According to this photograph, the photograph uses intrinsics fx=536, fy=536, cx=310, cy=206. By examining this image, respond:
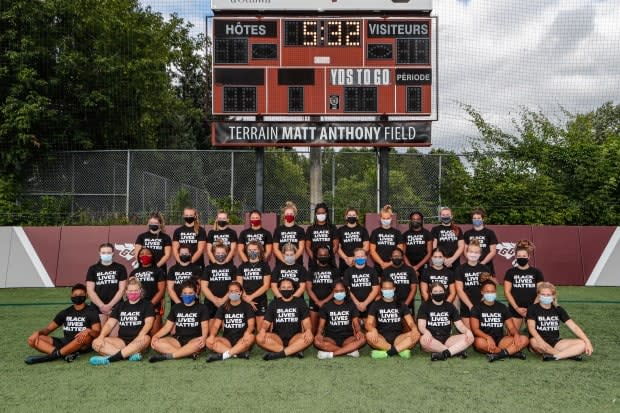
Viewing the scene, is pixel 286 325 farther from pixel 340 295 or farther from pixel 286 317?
pixel 340 295

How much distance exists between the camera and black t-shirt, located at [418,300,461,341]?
299 inches

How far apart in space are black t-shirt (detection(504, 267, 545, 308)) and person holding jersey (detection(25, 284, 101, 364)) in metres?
6.25

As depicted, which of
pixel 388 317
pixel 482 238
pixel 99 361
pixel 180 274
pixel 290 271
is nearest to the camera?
pixel 99 361

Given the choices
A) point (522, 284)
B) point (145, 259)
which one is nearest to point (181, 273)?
point (145, 259)

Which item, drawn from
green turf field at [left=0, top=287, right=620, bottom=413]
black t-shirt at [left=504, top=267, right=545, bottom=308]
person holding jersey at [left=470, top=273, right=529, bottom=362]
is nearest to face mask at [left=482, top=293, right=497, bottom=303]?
person holding jersey at [left=470, top=273, right=529, bottom=362]

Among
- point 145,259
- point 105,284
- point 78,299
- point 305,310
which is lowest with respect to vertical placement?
point 305,310

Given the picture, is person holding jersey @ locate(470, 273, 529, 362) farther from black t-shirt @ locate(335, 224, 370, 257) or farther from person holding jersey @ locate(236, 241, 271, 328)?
person holding jersey @ locate(236, 241, 271, 328)

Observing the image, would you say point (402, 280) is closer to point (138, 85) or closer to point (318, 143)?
point (318, 143)

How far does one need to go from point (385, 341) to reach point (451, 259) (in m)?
2.31

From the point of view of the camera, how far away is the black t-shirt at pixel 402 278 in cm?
838

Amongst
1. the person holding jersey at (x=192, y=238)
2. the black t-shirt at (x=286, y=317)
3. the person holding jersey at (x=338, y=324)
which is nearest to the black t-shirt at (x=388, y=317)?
the person holding jersey at (x=338, y=324)

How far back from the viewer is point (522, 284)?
8.23 m

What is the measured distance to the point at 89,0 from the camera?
75.5ft

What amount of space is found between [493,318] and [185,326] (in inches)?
172
